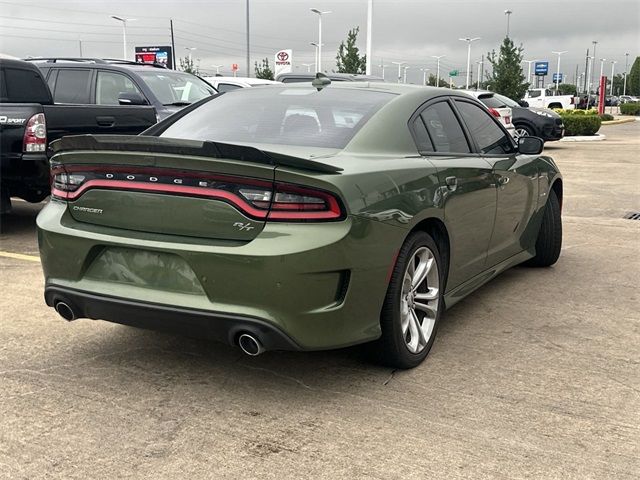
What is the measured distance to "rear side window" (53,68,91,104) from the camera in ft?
34.1

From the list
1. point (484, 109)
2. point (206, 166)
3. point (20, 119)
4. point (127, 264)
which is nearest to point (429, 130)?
point (484, 109)

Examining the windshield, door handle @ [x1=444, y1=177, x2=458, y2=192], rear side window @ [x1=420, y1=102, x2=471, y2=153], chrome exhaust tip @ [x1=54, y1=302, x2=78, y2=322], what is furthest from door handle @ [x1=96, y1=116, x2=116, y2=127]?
door handle @ [x1=444, y1=177, x2=458, y2=192]

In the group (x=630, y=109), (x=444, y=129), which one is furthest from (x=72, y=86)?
(x=630, y=109)

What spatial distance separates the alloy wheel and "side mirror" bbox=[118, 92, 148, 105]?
21.4 feet

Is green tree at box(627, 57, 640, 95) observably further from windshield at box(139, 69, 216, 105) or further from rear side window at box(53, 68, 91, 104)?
rear side window at box(53, 68, 91, 104)

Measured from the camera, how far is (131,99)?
30.5 ft

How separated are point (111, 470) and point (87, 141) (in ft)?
5.01

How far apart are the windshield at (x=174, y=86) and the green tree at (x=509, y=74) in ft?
93.2

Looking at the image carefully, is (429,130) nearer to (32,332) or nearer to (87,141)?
(87,141)

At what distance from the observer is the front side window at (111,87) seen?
1005 centimetres

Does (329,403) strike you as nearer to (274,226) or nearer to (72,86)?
(274,226)

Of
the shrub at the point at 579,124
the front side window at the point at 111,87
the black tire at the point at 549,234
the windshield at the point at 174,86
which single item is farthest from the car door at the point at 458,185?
the shrub at the point at 579,124

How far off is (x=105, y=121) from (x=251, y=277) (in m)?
5.17

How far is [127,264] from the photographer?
3291 millimetres
